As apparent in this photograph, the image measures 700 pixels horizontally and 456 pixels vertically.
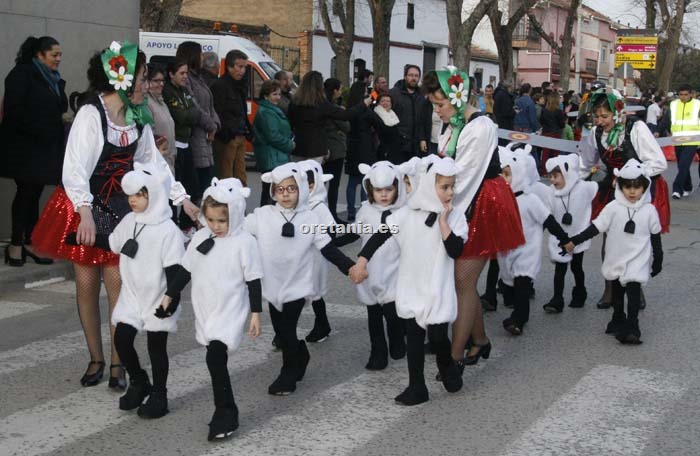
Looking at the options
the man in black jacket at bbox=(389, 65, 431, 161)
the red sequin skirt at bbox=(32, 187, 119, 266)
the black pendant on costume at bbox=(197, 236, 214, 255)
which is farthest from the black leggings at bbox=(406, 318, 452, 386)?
the man in black jacket at bbox=(389, 65, 431, 161)

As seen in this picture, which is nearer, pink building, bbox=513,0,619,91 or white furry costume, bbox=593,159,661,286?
white furry costume, bbox=593,159,661,286

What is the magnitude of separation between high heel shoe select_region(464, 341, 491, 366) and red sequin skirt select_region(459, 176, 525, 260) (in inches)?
26.6

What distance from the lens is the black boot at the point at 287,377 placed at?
572cm

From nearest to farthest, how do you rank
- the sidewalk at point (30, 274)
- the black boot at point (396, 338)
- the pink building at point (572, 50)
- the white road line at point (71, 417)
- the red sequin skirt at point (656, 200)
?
the white road line at point (71, 417)
the black boot at point (396, 338)
the red sequin skirt at point (656, 200)
the sidewalk at point (30, 274)
the pink building at point (572, 50)

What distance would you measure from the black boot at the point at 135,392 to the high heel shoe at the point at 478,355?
2071 mm

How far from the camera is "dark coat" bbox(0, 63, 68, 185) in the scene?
8.94 m

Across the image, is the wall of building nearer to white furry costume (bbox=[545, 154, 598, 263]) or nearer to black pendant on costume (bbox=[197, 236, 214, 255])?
white furry costume (bbox=[545, 154, 598, 263])

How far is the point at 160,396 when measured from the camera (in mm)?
5273

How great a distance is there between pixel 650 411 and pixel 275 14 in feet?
142

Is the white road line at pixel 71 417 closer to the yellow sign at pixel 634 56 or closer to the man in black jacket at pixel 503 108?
the man in black jacket at pixel 503 108

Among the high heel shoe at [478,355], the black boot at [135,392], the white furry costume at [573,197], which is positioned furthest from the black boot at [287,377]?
the white furry costume at [573,197]

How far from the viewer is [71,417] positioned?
17.2 feet

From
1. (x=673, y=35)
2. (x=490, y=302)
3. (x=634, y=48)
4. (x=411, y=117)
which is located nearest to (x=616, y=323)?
(x=490, y=302)

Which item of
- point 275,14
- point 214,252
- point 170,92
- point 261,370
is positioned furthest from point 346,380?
point 275,14
